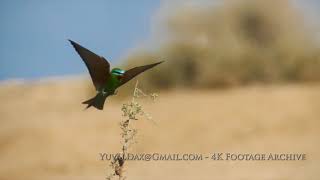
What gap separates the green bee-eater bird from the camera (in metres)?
1.84

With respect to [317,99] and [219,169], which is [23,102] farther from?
[317,99]

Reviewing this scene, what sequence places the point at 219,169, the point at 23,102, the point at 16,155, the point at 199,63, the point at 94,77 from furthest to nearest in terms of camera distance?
the point at 199,63 < the point at 23,102 < the point at 16,155 < the point at 219,169 < the point at 94,77

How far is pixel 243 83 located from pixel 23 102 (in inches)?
78.8

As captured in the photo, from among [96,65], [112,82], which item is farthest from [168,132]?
[96,65]

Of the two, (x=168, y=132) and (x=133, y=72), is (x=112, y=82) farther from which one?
(x=168, y=132)

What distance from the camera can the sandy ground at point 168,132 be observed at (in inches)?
148

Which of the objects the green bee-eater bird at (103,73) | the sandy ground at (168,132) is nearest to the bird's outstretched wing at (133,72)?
the green bee-eater bird at (103,73)

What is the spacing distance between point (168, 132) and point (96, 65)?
2.48 metres

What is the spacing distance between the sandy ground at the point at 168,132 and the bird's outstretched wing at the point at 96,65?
183 cm

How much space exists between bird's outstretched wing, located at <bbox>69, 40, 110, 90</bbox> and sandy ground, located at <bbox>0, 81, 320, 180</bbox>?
1.83 metres


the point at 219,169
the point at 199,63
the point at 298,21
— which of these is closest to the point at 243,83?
the point at 199,63

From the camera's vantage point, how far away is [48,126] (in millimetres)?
4500

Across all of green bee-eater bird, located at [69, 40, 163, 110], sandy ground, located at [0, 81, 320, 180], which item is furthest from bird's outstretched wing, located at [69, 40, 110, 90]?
sandy ground, located at [0, 81, 320, 180]

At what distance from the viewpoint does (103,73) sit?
198 cm
